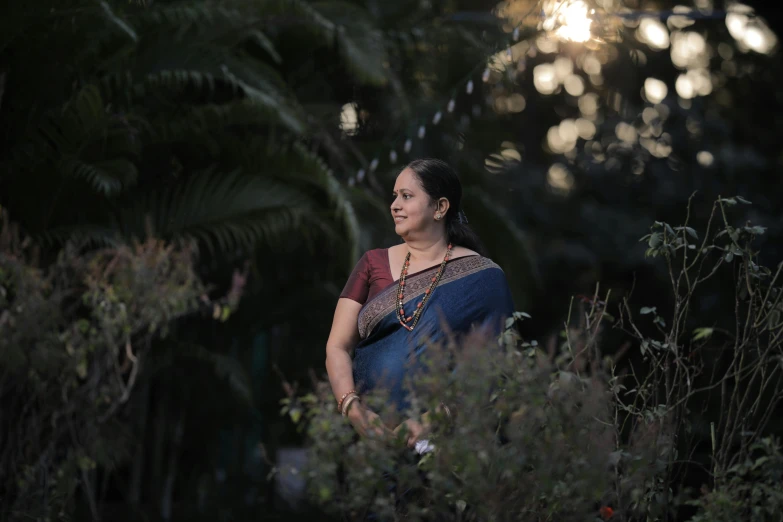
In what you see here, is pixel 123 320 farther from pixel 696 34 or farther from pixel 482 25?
pixel 696 34

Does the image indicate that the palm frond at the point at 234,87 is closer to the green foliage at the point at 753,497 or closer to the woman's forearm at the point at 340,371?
the woman's forearm at the point at 340,371

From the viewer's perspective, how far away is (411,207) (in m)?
3.57

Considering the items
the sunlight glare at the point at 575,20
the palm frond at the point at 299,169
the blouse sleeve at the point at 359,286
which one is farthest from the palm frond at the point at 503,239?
the blouse sleeve at the point at 359,286

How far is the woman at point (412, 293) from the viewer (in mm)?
3475

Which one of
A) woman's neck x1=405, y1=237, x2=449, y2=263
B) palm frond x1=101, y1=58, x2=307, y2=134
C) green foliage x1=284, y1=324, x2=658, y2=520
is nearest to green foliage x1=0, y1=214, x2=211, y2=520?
palm frond x1=101, y1=58, x2=307, y2=134

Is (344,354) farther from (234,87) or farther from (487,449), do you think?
Answer: (234,87)

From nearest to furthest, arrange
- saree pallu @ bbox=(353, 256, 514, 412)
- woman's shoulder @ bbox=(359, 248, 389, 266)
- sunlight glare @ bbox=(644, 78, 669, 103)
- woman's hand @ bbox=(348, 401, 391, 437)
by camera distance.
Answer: woman's hand @ bbox=(348, 401, 391, 437), saree pallu @ bbox=(353, 256, 514, 412), woman's shoulder @ bbox=(359, 248, 389, 266), sunlight glare @ bbox=(644, 78, 669, 103)

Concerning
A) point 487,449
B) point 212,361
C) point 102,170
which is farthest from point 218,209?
point 487,449

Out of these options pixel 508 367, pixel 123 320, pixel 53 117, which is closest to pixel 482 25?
pixel 53 117

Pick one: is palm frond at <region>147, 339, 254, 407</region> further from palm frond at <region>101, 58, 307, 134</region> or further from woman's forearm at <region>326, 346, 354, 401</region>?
woman's forearm at <region>326, 346, 354, 401</region>

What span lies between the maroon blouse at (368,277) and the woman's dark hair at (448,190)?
258mm

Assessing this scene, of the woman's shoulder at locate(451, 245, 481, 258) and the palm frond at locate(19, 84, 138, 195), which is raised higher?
the woman's shoulder at locate(451, 245, 481, 258)

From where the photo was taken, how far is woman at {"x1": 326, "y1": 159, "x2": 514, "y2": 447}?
3.47 meters

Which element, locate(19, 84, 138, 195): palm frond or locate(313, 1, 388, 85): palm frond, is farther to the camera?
locate(313, 1, 388, 85): palm frond
